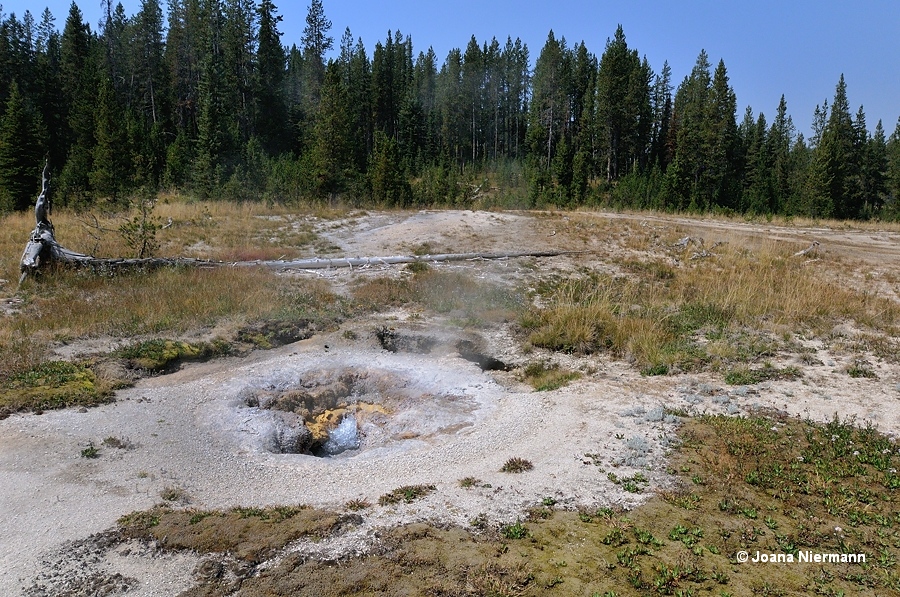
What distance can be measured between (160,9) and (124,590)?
76927mm

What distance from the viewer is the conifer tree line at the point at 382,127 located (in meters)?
33.6

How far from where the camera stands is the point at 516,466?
6.07 meters

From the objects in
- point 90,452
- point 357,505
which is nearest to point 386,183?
point 90,452

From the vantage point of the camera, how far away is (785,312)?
12.2 m

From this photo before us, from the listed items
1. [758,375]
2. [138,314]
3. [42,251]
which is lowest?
[758,375]

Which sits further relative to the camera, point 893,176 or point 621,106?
point 621,106

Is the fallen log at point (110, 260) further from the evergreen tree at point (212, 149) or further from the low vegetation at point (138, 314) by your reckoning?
the evergreen tree at point (212, 149)

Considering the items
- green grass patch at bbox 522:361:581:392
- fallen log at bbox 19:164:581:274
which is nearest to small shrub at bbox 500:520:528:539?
green grass patch at bbox 522:361:581:392

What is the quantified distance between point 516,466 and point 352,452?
2.20 meters

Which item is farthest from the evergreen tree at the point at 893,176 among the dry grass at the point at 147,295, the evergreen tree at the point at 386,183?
the dry grass at the point at 147,295

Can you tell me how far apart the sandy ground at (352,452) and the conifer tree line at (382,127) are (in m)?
23.4

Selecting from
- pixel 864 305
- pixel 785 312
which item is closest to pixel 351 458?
pixel 785 312

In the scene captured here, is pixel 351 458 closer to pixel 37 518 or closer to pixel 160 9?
pixel 37 518

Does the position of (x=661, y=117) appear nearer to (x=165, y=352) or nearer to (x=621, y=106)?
(x=621, y=106)
